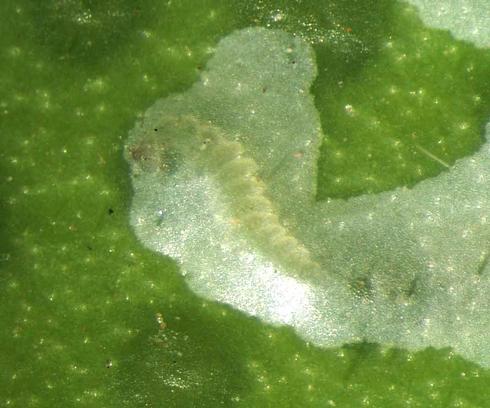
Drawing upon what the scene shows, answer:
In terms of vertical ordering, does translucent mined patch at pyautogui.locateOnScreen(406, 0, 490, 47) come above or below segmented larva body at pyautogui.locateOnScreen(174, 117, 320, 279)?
above

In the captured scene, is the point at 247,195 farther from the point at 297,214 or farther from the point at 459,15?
the point at 459,15

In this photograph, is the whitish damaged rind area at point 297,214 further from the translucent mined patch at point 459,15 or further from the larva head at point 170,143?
the translucent mined patch at point 459,15

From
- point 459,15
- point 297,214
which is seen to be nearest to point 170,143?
point 297,214

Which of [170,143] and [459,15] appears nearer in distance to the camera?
[459,15]

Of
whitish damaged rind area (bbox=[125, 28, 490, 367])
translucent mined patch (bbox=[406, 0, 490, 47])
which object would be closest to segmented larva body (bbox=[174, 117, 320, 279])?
whitish damaged rind area (bbox=[125, 28, 490, 367])

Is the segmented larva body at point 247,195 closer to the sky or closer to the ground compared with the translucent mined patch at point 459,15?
closer to the ground

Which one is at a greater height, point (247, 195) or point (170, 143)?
point (170, 143)

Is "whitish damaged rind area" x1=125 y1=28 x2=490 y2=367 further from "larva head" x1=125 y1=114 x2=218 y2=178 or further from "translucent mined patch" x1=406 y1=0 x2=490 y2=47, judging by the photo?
"translucent mined patch" x1=406 y1=0 x2=490 y2=47

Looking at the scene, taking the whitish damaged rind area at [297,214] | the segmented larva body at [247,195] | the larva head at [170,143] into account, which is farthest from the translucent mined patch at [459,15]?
the larva head at [170,143]
